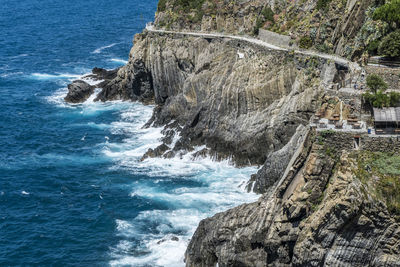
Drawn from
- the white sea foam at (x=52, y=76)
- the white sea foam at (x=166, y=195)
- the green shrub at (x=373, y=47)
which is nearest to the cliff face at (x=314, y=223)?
the white sea foam at (x=166, y=195)

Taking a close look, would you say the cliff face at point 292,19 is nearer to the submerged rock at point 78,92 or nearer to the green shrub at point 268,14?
the green shrub at point 268,14

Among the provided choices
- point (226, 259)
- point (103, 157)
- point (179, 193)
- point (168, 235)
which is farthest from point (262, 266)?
point (103, 157)

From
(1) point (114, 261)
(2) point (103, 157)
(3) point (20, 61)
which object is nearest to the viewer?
(1) point (114, 261)

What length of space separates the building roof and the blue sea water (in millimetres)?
20486

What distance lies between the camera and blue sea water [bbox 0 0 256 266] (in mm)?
53312

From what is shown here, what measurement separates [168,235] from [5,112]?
5605 centimetres

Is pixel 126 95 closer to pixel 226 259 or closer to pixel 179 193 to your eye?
pixel 179 193

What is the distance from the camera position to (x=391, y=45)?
52812 mm

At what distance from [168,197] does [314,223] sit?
28825 millimetres

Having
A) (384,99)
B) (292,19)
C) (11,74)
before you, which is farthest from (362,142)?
(11,74)

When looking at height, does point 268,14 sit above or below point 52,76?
above

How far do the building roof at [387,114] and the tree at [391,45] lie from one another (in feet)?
44.7

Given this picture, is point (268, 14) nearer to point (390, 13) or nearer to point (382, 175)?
point (390, 13)

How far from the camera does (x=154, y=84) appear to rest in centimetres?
9200
